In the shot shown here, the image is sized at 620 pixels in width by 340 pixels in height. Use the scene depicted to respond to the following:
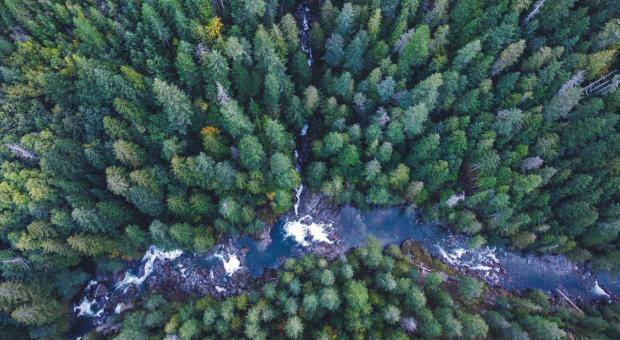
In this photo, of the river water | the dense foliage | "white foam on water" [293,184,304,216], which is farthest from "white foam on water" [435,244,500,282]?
"white foam on water" [293,184,304,216]

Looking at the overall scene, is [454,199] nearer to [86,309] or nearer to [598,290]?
[598,290]

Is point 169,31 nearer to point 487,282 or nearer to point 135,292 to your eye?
Answer: point 135,292

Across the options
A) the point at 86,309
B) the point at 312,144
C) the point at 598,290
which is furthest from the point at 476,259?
the point at 86,309

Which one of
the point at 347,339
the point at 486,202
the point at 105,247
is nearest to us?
the point at 347,339

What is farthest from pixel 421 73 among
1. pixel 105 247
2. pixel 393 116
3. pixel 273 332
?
pixel 105 247

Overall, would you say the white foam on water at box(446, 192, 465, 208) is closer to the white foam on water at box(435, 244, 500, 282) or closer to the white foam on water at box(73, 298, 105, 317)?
the white foam on water at box(435, 244, 500, 282)

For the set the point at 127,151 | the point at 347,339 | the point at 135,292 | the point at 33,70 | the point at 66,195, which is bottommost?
the point at 347,339
